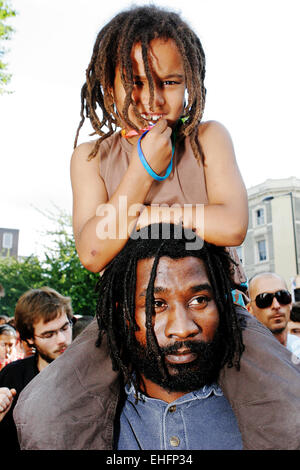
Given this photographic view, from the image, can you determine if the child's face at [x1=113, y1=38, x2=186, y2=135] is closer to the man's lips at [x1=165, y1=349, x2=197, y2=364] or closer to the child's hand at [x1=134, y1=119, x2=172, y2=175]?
the child's hand at [x1=134, y1=119, x2=172, y2=175]

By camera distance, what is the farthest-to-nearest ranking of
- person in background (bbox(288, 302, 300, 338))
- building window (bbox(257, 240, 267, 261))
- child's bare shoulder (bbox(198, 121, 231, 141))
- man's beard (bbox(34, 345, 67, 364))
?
1. building window (bbox(257, 240, 267, 261))
2. person in background (bbox(288, 302, 300, 338))
3. man's beard (bbox(34, 345, 67, 364))
4. child's bare shoulder (bbox(198, 121, 231, 141))

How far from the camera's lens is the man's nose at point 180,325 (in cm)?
179

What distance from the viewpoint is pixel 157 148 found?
192 centimetres

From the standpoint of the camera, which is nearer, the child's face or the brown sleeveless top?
the child's face

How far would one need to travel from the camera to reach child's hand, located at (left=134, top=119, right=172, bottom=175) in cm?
191

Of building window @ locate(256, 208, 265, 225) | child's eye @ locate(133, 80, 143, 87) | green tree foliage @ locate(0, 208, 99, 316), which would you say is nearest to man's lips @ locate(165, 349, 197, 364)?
child's eye @ locate(133, 80, 143, 87)

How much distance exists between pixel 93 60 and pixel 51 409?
1591 millimetres

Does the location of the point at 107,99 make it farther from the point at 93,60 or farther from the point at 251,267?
the point at 251,267

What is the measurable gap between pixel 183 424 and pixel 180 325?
17.4 inches

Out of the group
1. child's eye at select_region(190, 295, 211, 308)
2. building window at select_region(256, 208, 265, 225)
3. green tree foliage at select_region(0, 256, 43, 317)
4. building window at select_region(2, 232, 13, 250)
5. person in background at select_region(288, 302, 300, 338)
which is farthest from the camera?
building window at select_region(2, 232, 13, 250)

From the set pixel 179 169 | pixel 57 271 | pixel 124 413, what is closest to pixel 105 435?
pixel 124 413

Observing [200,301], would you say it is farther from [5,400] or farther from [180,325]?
[5,400]

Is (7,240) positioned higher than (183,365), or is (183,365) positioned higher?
(7,240)

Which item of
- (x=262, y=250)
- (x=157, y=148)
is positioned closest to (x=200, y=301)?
(x=157, y=148)
